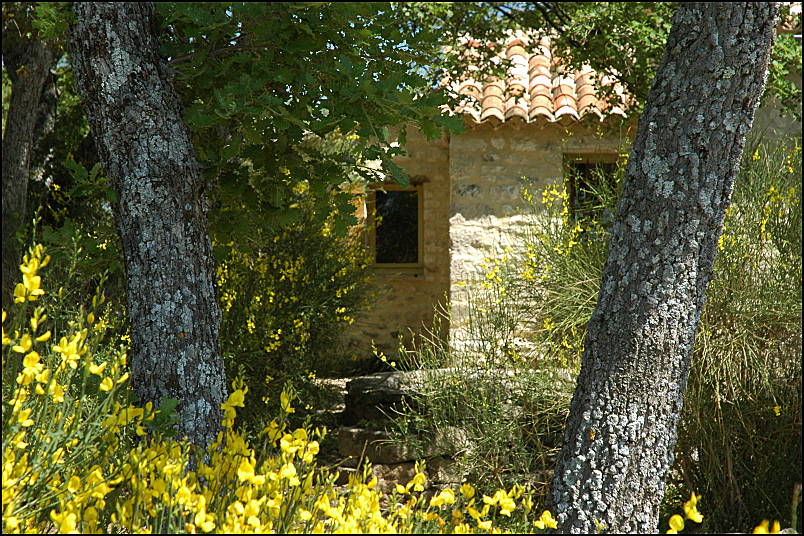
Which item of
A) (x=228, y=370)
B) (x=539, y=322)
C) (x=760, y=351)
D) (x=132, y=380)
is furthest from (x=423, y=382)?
(x=132, y=380)

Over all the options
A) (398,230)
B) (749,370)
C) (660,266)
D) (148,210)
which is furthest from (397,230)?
(660,266)

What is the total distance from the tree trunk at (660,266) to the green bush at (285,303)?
3417mm

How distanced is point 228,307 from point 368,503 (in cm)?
384

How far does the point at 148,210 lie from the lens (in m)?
2.94

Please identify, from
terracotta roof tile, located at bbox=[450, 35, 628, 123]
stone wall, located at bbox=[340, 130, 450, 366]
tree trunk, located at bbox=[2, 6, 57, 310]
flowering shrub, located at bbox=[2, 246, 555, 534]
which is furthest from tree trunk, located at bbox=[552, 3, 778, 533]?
stone wall, located at bbox=[340, 130, 450, 366]

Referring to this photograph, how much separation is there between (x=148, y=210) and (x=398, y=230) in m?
7.13

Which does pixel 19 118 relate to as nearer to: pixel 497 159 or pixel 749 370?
pixel 497 159

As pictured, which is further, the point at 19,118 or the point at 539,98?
the point at 539,98

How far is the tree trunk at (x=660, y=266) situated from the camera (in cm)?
279

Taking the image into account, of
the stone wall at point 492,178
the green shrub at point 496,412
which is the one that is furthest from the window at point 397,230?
the green shrub at point 496,412

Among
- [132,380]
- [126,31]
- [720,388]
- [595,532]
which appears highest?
[126,31]

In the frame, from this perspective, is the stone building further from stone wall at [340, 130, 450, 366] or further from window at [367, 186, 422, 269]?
window at [367, 186, 422, 269]

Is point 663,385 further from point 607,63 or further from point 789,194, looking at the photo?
point 607,63

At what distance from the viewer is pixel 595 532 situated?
2975mm
